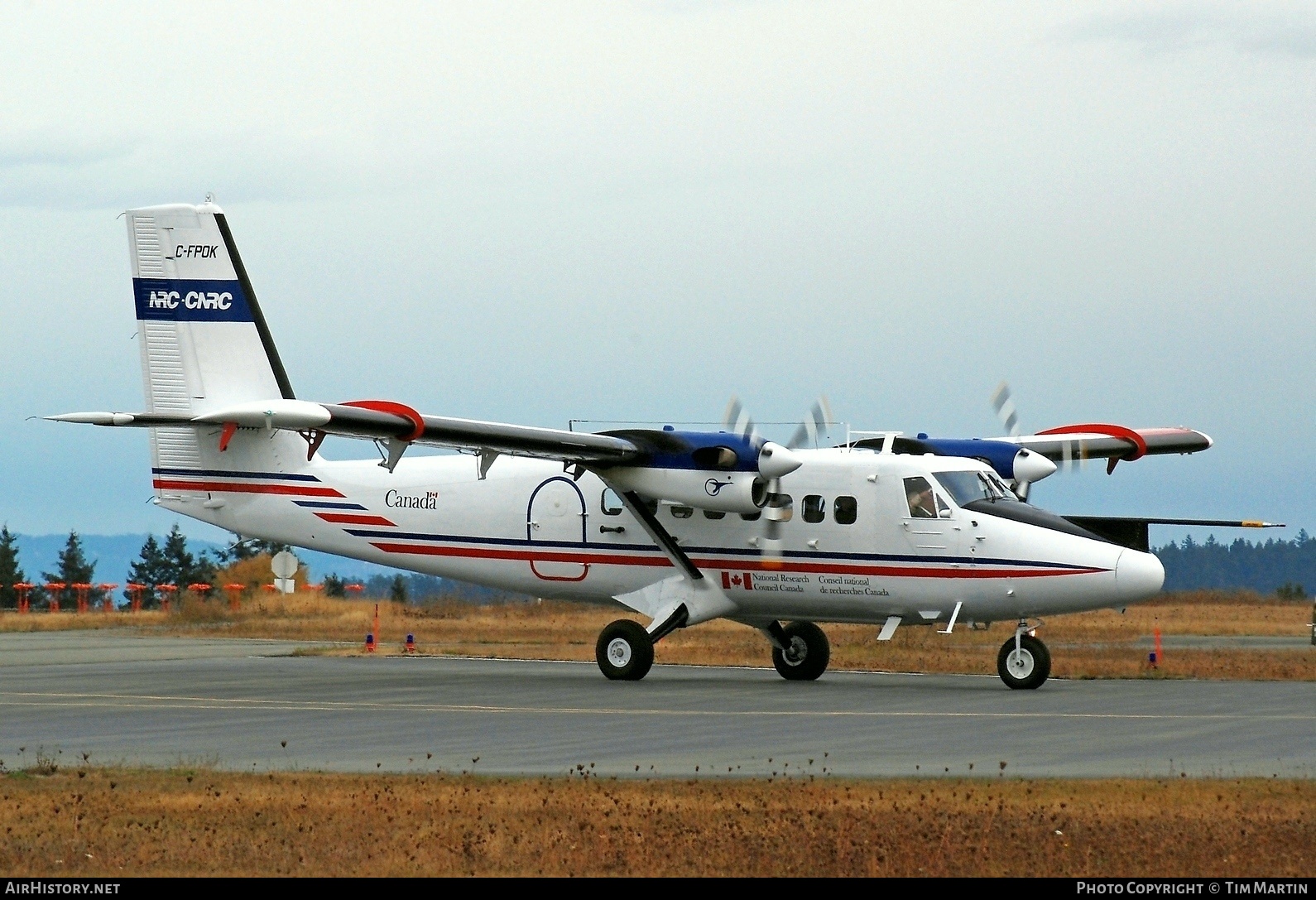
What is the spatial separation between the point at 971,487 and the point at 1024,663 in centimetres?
271

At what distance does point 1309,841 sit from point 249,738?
10826 millimetres

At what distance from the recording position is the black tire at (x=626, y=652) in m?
25.8

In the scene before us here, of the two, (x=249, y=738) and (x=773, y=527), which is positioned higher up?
(x=773, y=527)

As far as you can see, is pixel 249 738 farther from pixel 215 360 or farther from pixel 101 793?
pixel 215 360

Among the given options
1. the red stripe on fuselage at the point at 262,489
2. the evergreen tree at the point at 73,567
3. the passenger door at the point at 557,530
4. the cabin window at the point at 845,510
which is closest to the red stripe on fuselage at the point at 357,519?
the red stripe on fuselage at the point at 262,489

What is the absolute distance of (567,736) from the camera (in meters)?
18.1

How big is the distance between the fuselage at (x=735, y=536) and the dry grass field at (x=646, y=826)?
1000 cm

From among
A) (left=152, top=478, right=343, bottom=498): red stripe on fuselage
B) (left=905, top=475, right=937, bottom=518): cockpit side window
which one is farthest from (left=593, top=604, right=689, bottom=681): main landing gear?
(left=152, top=478, right=343, bottom=498): red stripe on fuselage

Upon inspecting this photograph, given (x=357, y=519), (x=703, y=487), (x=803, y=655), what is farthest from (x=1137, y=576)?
(x=357, y=519)

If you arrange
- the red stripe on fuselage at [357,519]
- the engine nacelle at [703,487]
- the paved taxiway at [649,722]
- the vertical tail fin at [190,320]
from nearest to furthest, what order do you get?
the paved taxiway at [649,722] < the engine nacelle at [703,487] < the vertical tail fin at [190,320] < the red stripe on fuselage at [357,519]

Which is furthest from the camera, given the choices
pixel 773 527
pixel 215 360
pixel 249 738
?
pixel 215 360

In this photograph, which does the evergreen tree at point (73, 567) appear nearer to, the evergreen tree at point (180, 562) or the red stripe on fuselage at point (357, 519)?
the evergreen tree at point (180, 562)
